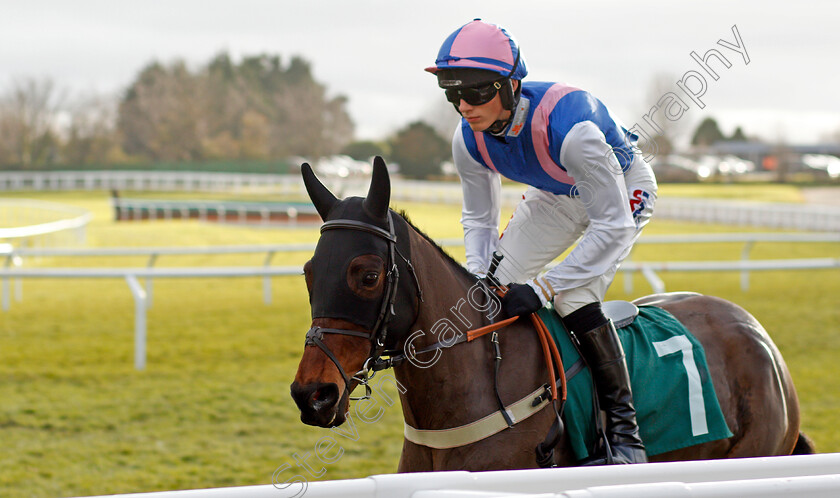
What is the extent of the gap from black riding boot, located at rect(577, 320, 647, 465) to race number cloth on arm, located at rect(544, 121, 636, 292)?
0.18 metres

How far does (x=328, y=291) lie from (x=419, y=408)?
0.49 metres

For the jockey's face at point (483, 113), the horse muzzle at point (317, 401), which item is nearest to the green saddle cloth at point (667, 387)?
the jockey's face at point (483, 113)

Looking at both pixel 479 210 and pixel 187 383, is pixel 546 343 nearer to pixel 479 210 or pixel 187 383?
pixel 479 210

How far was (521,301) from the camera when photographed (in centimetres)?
233

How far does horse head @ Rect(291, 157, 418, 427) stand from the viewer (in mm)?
1913

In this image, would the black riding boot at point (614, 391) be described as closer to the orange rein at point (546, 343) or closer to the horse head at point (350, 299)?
the orange rein at point (546, 343)

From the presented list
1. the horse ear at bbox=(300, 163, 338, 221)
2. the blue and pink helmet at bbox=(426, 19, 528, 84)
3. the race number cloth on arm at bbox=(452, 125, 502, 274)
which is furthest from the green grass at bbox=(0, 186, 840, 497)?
the blue and pink helmet at bbox=(426, 19, 528, 84)

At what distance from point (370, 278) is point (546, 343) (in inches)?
25.6

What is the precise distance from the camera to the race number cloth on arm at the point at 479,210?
2.71 meters

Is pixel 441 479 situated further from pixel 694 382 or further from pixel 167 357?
pixel 167 357

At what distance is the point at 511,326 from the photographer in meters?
2.40

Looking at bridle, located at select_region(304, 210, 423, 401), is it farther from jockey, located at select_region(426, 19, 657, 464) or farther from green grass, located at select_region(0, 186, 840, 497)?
green grass, located at select_region(0, 186, 840, 497)

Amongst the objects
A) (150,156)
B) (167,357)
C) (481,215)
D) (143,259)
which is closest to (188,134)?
(150,156)

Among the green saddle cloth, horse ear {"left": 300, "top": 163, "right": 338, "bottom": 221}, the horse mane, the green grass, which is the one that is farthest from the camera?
the green grass
